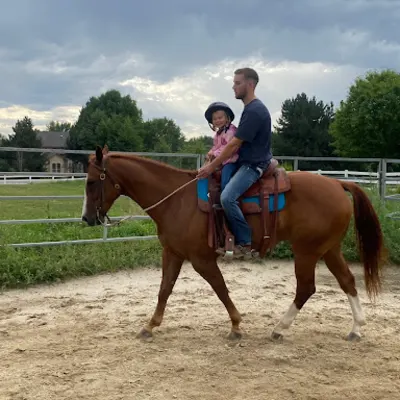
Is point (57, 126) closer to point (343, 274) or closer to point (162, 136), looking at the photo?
point (162, 136)

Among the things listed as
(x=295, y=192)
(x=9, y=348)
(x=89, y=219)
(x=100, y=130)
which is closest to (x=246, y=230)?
(x=295, y=192)

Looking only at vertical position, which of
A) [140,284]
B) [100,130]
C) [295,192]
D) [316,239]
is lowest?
[140,284]

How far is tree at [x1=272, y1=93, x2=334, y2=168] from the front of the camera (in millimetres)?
39156

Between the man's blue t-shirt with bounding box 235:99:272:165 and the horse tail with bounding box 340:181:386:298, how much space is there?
100 cm

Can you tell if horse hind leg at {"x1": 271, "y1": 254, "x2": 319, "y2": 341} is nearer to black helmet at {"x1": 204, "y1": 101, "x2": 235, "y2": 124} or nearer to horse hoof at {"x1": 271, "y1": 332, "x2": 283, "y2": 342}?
horse hoof at {"x1": 271, "y1": 332, "x2": 283, "y2": 342}

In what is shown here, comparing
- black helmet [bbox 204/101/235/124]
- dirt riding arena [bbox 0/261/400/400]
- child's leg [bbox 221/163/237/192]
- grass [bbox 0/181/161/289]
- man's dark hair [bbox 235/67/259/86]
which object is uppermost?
man's dark hair [bbox 235/67/259/86]

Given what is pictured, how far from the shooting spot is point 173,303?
5367mm

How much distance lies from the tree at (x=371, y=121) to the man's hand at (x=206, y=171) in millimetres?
29614

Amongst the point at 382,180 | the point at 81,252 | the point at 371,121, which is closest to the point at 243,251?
the point at 81,252

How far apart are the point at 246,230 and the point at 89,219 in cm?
140

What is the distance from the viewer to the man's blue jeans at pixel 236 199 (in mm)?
3928

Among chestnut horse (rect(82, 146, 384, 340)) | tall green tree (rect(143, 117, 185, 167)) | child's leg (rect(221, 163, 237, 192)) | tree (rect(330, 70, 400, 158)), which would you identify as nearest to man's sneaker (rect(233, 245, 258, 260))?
chestnut horse (rect(82, 146, 384, 340))

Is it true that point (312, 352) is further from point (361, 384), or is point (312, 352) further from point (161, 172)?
point (161, 172)

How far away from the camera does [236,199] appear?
3.99 metres
